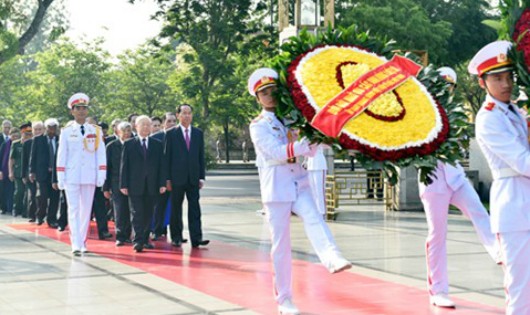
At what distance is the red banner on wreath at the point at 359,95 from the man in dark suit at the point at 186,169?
623cm

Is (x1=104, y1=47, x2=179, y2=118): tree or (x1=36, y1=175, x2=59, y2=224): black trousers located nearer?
(x1=36, y1=175, x2=59, y2=224): black trousers

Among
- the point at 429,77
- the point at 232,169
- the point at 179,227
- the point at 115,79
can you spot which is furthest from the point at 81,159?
the point at 115,79

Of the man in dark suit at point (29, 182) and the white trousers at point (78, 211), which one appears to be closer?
the white trousers at point (78, 211)

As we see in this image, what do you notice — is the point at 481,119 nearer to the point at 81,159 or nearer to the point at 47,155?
the point at 81,159

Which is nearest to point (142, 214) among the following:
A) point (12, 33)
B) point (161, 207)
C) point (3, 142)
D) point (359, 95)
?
point (161, 207)

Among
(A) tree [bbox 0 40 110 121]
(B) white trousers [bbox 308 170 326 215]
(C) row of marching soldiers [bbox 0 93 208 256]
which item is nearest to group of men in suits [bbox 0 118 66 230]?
(C) row of marching soldiers [bbox 0 93 208 256]

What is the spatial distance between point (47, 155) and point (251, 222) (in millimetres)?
3941

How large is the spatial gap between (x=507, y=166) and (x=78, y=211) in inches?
297

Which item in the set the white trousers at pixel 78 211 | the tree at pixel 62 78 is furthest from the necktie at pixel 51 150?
the tree at pixel 62 78

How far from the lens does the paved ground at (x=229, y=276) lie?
8.07 metres

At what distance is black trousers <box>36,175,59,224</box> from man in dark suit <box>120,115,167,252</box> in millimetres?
3889

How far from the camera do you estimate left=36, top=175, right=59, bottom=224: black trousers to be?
16.1 m

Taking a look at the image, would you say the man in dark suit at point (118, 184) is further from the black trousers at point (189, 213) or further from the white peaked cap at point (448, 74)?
the white peaked cap at point (448, 74)

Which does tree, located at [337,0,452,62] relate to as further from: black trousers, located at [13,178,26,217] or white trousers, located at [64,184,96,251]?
white trousers, located at [64,184,96,251]
